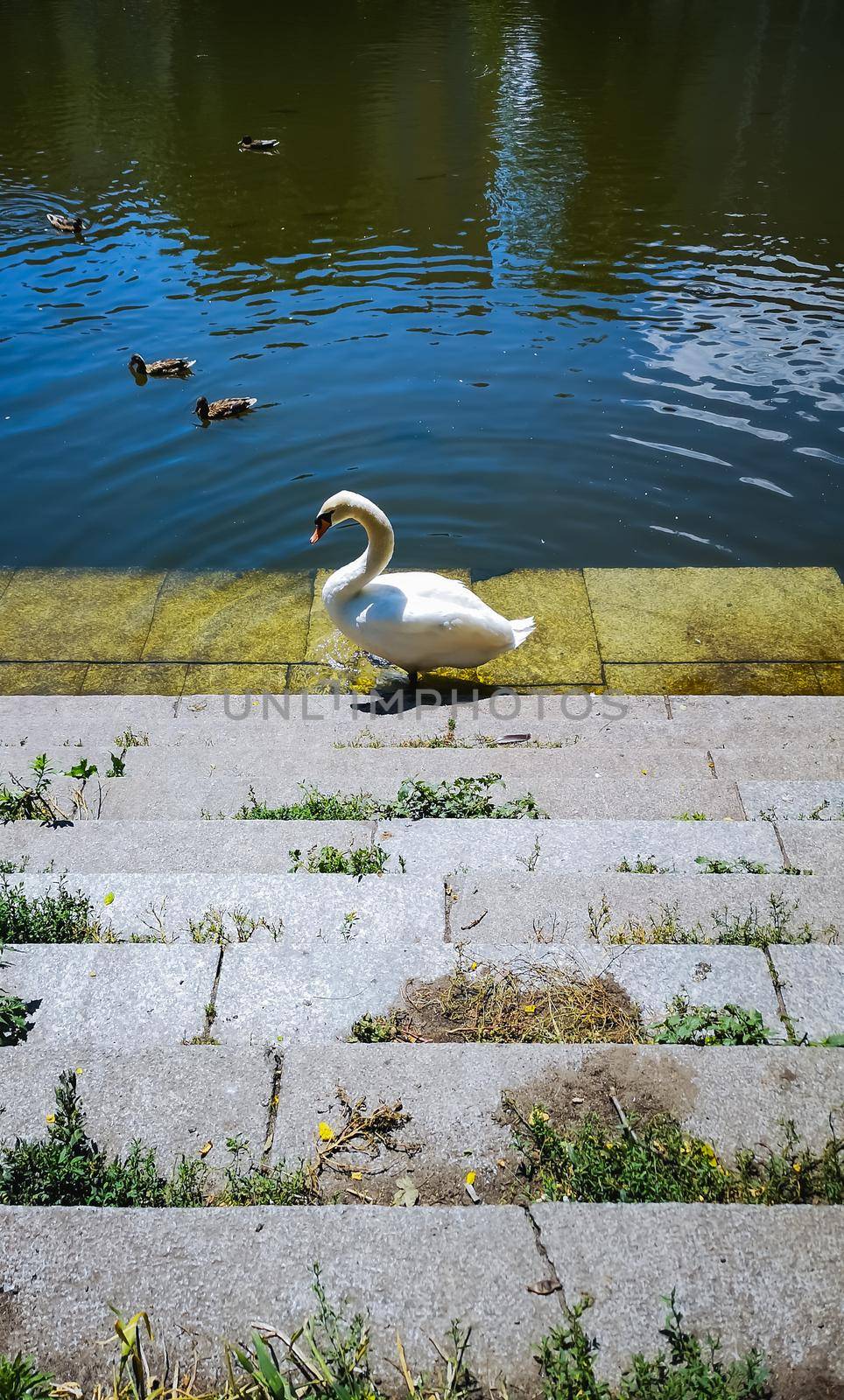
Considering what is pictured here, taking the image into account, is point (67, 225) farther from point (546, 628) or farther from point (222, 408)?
point (546, 628)

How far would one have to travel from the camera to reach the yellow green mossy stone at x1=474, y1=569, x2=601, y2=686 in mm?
6859

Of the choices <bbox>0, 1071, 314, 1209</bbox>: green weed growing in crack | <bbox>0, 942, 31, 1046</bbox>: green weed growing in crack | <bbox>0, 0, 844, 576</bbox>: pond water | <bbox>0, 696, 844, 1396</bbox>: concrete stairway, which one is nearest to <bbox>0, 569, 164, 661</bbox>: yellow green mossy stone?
<bbox>0, 0, 844, 576</bbox>: pond water

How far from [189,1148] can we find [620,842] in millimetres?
1935

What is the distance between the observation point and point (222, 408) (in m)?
9.72

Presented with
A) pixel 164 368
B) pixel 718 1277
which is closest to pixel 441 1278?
pixel 718 1277

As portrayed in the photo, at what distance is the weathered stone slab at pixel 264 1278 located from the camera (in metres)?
1.91

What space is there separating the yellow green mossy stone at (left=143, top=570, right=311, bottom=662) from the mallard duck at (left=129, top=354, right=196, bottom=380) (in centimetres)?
343

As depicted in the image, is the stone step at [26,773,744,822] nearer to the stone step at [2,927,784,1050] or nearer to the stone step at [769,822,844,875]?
the stone step at [769,822,844,875]

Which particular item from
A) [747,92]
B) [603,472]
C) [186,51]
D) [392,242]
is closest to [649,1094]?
[603,472]

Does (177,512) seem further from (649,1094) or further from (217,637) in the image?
(649,1094)

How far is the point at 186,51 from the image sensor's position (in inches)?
954

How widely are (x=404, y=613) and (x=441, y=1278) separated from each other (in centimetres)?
446

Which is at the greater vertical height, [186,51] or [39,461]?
[186,51]

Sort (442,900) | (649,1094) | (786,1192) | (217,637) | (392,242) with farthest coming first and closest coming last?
(392,242)
(217,637)
(442,900)
(649,1094)
(786,1192)
